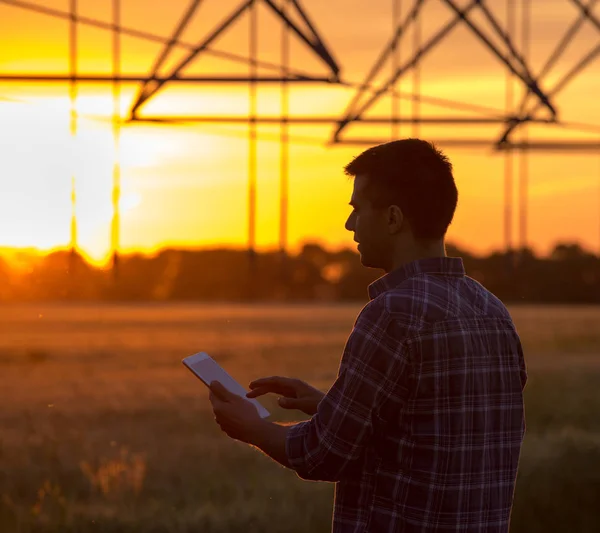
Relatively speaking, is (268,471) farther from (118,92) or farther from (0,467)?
(118,92)

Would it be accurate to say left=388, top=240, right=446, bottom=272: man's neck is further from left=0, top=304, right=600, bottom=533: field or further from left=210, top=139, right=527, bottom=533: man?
left=0, top=304, right=600, bottom=533: field

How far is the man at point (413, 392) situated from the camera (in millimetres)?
3133

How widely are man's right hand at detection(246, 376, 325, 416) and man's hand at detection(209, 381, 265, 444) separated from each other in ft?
0.77

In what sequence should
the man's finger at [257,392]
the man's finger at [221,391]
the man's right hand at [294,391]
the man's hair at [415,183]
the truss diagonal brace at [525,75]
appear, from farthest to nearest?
the truss diagonal brace at [525,75], the man's right hand at [294,391], the man's finger at [257,392], the man's finger at [221,391], the man's hair at [415,183]

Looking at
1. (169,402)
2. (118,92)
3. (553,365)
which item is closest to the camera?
(118,92)

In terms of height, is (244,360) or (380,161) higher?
(380,161)

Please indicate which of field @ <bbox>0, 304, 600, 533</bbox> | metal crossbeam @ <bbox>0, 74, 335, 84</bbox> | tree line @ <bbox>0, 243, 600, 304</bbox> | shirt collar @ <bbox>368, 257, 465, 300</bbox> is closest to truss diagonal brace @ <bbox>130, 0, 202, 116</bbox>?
metal crossbeam @ <bbox>0, 74, 335, 84</bbox>

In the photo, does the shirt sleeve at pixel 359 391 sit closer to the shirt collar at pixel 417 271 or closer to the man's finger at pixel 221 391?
the shirt collar at pixel 417 271

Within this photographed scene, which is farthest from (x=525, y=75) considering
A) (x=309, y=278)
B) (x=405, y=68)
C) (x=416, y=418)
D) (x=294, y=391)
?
(x=309, y=278)

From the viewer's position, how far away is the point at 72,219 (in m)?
9.52

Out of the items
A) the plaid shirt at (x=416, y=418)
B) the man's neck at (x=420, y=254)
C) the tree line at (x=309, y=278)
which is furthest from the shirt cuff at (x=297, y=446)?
the tree line at (x=309, y=278)

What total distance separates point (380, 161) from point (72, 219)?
6515 millimetres

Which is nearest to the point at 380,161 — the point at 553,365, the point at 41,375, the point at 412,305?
the point at 412,305

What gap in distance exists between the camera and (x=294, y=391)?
378 cm
